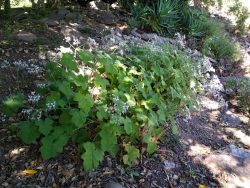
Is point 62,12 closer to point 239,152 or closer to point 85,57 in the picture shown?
point 85,57

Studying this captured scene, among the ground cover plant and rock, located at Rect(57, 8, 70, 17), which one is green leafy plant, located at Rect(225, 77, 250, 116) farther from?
rock, located at Rect(57, 8, 70, 17)

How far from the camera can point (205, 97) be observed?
225 inches

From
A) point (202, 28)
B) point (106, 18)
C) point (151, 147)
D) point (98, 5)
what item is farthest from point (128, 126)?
point (202, 28)

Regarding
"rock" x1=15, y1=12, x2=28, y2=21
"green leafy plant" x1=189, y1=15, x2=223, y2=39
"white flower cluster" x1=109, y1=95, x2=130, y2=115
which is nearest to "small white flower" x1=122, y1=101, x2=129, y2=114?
"white flower cluster" x1=109, y1=95, x2=130, y2=115

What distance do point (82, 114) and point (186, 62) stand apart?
1.92m

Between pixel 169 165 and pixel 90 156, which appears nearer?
pixel 90 156

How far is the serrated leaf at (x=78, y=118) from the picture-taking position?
117 inches

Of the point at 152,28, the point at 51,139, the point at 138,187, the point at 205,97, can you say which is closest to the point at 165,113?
the point at 138,187

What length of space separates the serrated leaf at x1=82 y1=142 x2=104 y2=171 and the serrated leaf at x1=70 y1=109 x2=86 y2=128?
0.66 feet

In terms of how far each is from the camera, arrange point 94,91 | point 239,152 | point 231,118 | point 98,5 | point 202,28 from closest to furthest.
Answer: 1. point 94,91
2. point 239,152
3. point 231,118
4. point 98,5
5. point 202,28

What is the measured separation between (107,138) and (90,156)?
21 centimetres

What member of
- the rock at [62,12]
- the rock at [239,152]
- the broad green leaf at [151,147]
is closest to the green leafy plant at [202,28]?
the rock at [62,12]

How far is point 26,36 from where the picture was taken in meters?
5.33

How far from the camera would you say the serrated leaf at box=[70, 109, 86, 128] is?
2961mm
